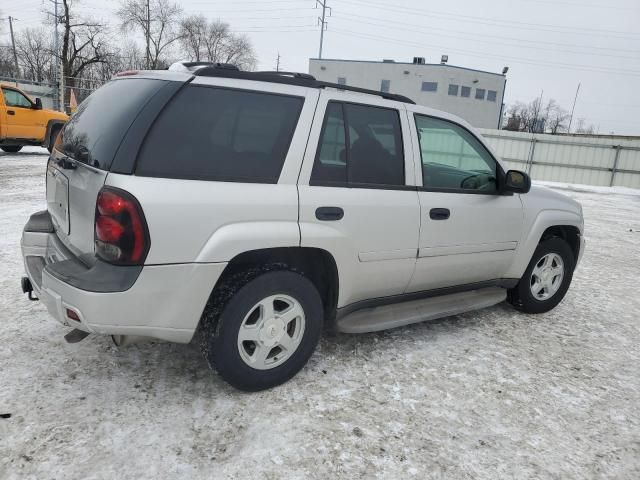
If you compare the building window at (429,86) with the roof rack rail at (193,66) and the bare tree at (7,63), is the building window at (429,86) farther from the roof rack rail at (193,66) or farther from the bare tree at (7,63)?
the roof rack rail at (193,66)

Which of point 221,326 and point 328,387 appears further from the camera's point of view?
point 328,387

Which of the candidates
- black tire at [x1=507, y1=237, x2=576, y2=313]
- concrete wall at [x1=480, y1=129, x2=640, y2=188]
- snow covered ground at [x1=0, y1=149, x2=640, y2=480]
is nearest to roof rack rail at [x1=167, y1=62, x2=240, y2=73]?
snow covered ground at [x1=0, y1=149, x2=640, y2=480]

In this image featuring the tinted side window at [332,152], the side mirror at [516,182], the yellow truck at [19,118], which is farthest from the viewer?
the yellow truck at [19,118]

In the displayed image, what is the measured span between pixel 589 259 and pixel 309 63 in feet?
153

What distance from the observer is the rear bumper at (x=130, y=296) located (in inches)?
89.3

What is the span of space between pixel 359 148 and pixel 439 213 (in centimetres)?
77

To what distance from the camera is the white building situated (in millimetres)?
46656

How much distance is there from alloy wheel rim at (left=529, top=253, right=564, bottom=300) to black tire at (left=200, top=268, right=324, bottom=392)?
98.7 inches

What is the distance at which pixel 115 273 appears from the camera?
2295 mm

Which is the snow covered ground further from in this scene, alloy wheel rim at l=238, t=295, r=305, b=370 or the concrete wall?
the concrete wall

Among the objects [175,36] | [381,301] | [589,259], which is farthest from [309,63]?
[381,301]

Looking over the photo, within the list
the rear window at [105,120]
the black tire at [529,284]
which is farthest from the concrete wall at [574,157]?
the rear window at [105,120]

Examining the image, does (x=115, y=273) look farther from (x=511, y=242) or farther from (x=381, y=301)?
(x=511, y=242)

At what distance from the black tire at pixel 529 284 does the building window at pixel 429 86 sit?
45.5m
